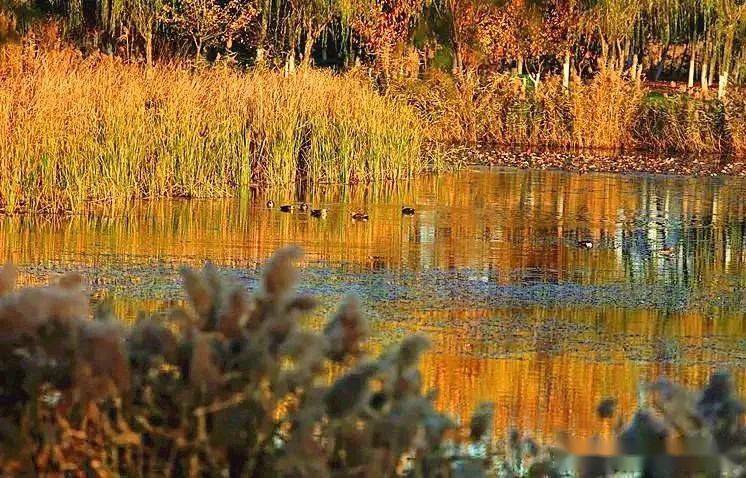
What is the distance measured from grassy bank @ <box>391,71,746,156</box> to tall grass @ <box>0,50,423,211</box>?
11.6 m

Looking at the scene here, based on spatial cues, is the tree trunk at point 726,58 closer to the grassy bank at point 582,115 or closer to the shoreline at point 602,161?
the grassy bank at point 582,115

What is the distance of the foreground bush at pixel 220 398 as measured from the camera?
5105 mm

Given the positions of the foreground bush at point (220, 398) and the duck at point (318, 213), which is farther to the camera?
the duck at point (318, 213)

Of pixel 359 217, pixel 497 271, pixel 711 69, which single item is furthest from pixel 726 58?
pixel 497 271

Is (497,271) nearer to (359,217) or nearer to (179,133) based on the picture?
(359,217)

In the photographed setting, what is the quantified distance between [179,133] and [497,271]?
28.5ft

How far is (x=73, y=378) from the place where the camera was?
5.24 metres

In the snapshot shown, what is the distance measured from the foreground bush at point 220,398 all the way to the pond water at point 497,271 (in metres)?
1.22

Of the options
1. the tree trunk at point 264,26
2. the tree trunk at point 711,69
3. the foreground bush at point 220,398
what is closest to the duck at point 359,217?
the foreground bush at point 220,398

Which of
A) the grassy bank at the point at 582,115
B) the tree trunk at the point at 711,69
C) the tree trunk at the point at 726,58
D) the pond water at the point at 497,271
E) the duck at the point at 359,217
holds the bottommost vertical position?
the pond water at the point at 497,271

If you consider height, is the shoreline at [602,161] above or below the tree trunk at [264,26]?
below

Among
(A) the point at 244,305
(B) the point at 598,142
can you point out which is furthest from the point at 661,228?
(B) the point at 598,142

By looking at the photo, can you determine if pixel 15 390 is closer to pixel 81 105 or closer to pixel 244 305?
pixel 244 305

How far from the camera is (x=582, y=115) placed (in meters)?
41.7
